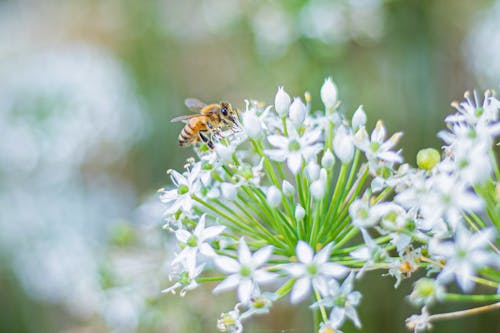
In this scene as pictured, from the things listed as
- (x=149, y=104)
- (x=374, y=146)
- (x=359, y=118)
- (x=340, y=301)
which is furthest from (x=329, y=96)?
(x=149, y=104)

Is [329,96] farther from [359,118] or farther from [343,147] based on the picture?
[343,147]

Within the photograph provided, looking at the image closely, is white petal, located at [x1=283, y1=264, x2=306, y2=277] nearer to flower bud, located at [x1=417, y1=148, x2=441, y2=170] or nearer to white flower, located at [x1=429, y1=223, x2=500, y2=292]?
white flower, located at [x1=429, y1=223, x2=500, y2=292]

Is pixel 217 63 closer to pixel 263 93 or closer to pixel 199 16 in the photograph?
pixel 199 16

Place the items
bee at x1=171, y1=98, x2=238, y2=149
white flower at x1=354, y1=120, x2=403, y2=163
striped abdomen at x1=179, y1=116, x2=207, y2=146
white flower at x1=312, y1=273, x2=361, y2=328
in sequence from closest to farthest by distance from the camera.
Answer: white flower at x1=312, y1=273, x2=361, y2=328
white flower at x1=354, y1=120, x2=403, y2=163
bee at x1=171, y1=98, x2=238, y2=149
striped abdomen at x1=179, y1=116, x2=207, y2=146

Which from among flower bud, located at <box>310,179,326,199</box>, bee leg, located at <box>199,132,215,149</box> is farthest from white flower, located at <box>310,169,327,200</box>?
bee leg, located at <box>199,132,215,149</box>

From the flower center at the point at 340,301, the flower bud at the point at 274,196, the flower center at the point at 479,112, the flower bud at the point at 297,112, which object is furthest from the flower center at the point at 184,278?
the flower center at the point at 479,112

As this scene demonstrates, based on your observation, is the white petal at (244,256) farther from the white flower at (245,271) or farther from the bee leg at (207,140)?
the bee leg at (207,140)
